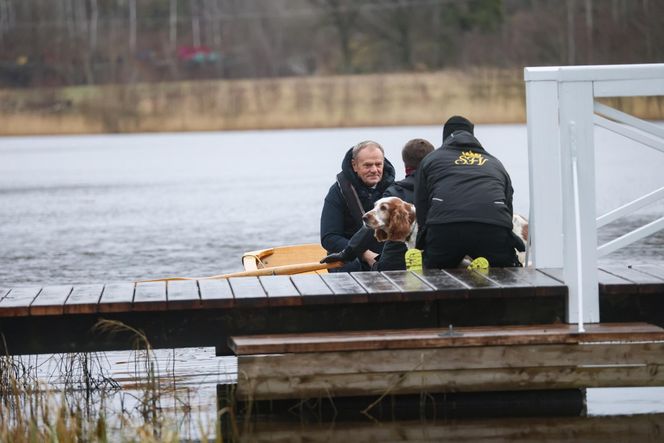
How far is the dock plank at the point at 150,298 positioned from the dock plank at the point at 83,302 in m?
0.20

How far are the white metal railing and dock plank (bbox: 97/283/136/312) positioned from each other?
2206 mm

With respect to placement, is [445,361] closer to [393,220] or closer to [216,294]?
[216,294]

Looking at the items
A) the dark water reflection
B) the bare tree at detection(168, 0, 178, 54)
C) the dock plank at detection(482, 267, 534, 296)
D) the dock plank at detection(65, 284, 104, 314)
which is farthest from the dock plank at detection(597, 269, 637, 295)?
the bare tree at detection(168, 0, 178, 54)

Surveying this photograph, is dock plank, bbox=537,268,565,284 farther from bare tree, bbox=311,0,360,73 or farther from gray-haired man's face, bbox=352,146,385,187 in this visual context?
bare tree, bbox=311,0,360,73

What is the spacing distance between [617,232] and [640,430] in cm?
1171

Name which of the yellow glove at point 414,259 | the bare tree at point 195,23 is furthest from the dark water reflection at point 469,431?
the bare tree at point 195,23

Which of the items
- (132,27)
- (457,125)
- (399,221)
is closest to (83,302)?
(399,221)

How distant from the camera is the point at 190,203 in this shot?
88.7 ft

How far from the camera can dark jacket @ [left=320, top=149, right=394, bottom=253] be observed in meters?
9.04

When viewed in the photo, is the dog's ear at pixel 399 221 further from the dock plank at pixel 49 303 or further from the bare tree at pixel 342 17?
the bare tree at pixel 342 17

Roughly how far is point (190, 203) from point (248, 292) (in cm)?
2004

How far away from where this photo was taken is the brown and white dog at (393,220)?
7.91 meters

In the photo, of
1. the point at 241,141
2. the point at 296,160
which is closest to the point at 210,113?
the point at 241,141

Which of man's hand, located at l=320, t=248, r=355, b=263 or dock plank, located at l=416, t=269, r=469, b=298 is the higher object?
man's hand, located at l=320, t=248, r=355, b=263
